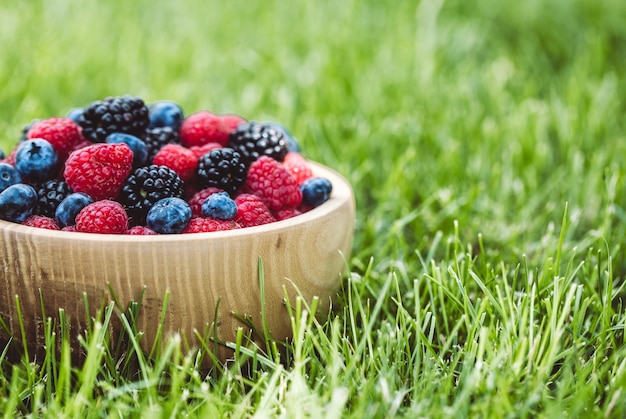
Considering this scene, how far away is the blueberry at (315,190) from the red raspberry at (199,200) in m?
0.17

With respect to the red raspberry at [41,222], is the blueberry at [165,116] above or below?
above

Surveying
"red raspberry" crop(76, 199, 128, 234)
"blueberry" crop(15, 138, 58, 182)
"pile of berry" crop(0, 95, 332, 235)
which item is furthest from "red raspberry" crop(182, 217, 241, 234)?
"blueberry" crop(15, 138, 58, 182)

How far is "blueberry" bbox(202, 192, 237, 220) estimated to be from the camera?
1319mm

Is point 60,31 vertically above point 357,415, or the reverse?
point 60,31

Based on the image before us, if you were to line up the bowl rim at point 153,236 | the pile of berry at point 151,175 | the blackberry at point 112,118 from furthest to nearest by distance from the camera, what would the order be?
1. the blackberry at point 112,118
2. the pile of berry at point 151,175
3. the bowl rim at point 153,236

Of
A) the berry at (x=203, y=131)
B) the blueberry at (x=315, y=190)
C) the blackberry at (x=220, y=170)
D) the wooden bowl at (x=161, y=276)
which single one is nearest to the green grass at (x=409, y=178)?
the wooden bowl at (x=161, y=276)

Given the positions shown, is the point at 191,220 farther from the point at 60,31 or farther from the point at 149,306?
the point at 60,31

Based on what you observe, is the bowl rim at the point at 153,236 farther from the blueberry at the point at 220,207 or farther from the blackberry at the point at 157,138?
the blackberry at the point at 157,138

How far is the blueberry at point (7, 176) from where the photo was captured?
137cm

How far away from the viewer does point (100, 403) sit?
3.94ft

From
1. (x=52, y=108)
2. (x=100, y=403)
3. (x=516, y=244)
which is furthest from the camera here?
(x=52, y=108)

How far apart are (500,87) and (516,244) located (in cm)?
112

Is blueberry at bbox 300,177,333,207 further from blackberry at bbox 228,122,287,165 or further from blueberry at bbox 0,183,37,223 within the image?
blueberry at bbox 0,183,37,223

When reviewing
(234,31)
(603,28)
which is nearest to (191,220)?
(234,31)
